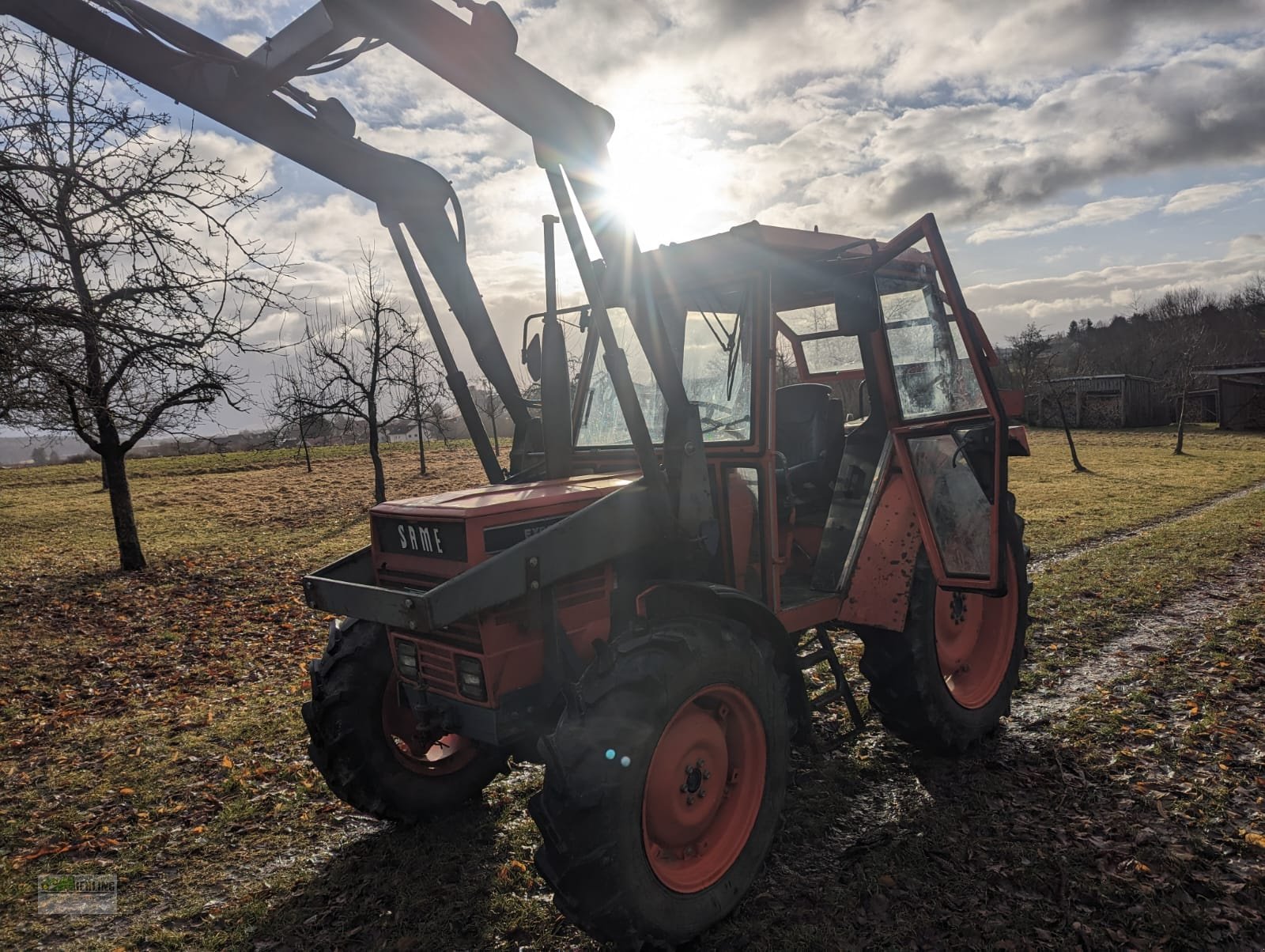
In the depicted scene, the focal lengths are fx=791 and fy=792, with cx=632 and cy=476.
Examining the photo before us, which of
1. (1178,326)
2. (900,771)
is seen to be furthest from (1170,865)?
(1178,326)

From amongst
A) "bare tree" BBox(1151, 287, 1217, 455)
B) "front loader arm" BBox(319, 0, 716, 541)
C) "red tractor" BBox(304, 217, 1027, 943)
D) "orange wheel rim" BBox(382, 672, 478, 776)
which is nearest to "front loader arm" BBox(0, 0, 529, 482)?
"front loader arm" BBox(319, 0, 716, 541)

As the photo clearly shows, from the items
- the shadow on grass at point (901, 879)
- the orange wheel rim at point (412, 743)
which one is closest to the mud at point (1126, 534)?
the shadow on grass at point (901, 879)

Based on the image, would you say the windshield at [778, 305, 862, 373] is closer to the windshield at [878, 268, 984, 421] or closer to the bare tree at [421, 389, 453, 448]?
the windshield at [878, 268, 984, 421]

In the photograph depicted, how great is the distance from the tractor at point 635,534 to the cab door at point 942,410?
0.02 m

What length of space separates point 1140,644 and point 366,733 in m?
6.38

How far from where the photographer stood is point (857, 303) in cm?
428

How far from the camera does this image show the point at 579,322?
16.2ft

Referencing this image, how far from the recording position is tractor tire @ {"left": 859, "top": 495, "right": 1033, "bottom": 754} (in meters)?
4.42

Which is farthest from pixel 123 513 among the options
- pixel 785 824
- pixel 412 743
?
pixel 785 824

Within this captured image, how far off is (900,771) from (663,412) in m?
2.49

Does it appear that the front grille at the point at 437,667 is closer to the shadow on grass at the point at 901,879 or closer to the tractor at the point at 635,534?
the tractor at the point at 635,534

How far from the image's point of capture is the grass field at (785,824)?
338cm

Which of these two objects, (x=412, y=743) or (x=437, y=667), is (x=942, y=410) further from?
(x=412, y=743)

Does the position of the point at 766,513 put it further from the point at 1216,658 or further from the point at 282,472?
the point at 282,472
